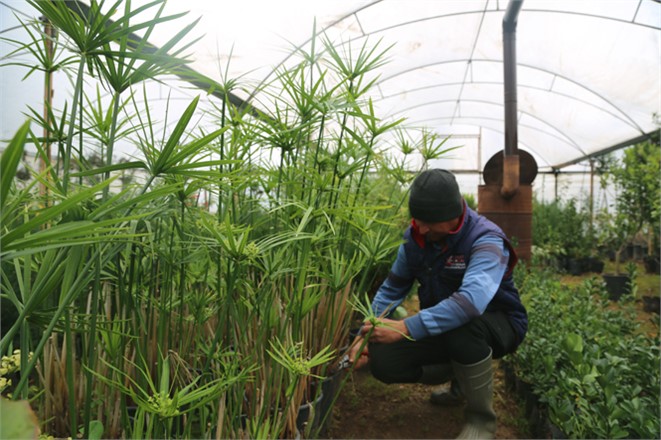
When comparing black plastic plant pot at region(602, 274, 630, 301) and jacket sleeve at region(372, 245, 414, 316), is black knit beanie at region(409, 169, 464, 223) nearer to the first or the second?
jacket sleeve at region(372, 245, 414, 316)

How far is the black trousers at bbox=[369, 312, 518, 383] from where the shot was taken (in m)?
1.80

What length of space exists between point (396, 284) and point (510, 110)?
124 inches

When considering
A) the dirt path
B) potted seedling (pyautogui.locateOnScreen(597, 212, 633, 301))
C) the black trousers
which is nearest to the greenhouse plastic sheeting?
potted seedling (pyautogui.locateOnScreen(597, 212, 633, 301))

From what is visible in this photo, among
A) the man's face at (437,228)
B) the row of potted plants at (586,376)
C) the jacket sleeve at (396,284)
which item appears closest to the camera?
the row of potted plants at (586,376)

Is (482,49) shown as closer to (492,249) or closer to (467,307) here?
(492,249)

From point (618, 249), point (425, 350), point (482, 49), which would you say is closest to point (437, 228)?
point (425, 350)

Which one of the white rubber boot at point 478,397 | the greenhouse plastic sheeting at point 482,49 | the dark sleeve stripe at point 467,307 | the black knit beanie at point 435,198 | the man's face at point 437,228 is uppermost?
the greenhouse plastic sheeting at point 482,49

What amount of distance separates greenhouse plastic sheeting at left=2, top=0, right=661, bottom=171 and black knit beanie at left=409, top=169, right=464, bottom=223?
1.50 meters

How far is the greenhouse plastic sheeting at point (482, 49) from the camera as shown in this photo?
184 inches

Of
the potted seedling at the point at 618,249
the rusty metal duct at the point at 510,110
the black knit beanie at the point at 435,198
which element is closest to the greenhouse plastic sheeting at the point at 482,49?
the rusty metal duct at the point at 510,110

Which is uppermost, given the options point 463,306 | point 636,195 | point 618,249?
point 636,195

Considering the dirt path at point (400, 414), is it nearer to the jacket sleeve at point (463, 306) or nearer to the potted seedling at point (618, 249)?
the jacket sleeve at point (463, 306)

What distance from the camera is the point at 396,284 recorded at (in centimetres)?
202

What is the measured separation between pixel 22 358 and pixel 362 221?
0.96 meters
